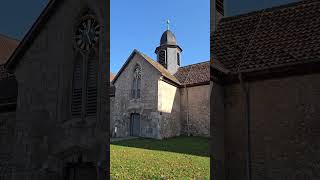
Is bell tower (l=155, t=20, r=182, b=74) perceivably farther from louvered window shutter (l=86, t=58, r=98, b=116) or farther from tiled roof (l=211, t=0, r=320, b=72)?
louvered window shutter (l=86, t=58, r=98, b=116)

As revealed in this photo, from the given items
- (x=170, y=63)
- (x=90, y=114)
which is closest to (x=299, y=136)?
(x=90, y=114)

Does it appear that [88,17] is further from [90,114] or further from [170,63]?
[170,63]

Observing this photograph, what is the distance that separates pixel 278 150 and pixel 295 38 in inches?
113

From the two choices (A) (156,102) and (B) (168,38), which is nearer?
(A) (156,102)

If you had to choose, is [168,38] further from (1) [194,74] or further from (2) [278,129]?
(2) [278,129]

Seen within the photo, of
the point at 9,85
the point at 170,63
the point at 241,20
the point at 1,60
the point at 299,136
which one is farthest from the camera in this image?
the point at 170,63

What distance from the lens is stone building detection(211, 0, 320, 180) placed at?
7176 mm

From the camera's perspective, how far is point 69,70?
8484 millimetres

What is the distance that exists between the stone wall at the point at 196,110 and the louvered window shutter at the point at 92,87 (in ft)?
52.9

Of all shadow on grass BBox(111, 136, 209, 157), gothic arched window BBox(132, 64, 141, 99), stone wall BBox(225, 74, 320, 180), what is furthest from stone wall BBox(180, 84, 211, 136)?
stone wall BBox(225, 74, 320, 180)

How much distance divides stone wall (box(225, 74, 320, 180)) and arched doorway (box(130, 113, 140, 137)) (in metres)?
17.1

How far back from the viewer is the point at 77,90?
8391 millimetres

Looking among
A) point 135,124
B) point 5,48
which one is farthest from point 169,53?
point 5,48

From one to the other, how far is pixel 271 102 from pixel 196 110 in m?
17.3
